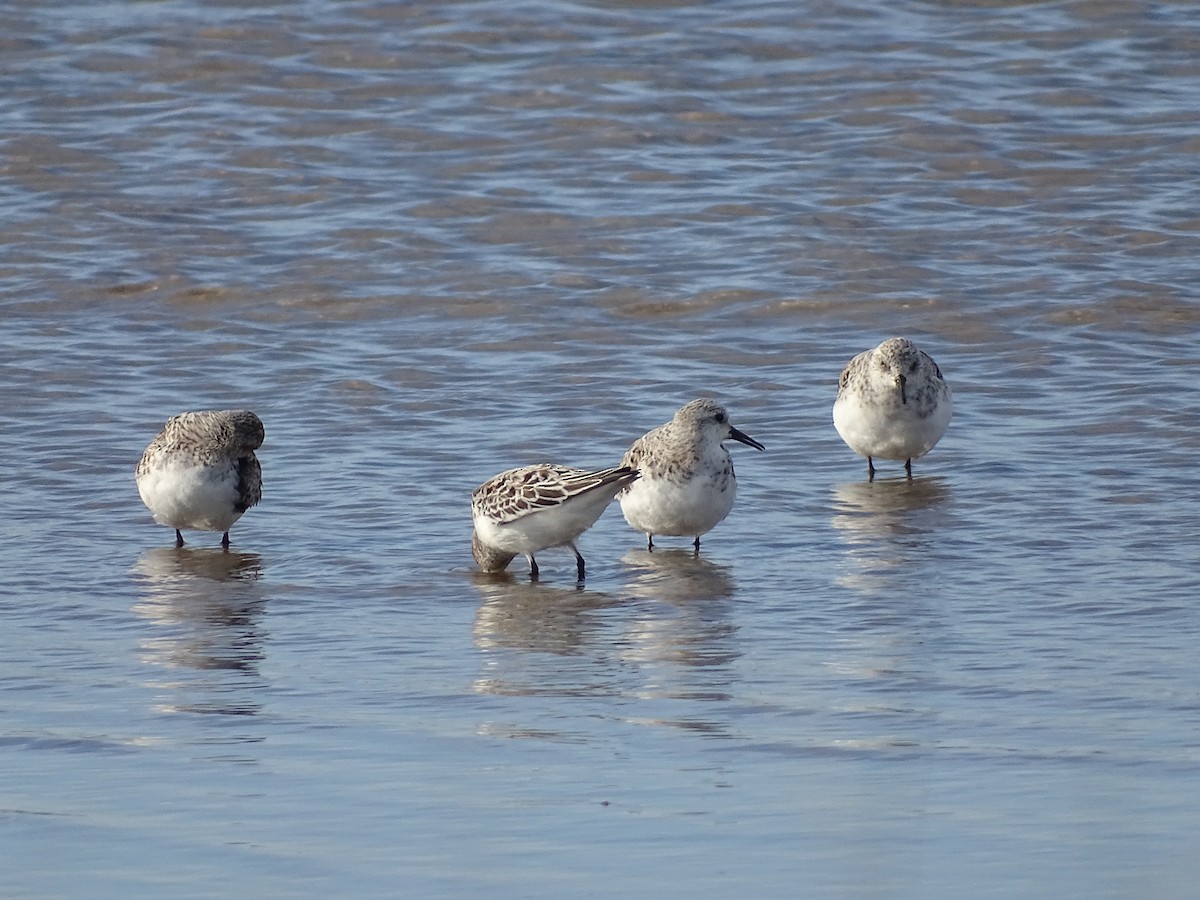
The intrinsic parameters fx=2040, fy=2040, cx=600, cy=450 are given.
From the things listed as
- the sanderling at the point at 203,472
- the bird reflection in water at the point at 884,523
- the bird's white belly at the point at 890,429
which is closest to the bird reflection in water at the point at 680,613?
the bird reflection in water at the point at 884,523

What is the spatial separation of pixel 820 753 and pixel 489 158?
14.8m

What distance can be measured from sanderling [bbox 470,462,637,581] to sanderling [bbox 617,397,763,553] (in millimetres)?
349

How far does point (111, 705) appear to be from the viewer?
8.55 metres

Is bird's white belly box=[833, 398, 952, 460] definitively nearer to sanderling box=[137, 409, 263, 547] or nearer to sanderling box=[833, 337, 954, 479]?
sanderling box=[833, 337, 954, 479]

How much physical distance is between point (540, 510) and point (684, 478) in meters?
0.95

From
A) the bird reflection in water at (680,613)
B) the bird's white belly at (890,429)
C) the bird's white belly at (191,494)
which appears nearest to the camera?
the bird reflection in water at (680,613)

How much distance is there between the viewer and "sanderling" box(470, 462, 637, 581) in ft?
35.8

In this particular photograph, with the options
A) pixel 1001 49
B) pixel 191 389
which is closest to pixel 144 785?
pixel 191 389

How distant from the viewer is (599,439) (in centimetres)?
1393

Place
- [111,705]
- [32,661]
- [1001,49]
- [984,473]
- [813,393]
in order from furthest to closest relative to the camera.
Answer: [1001,49]
[813,393]
[984,473]
[32,661]
[111,705]

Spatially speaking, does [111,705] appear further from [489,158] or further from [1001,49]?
[1001,49]

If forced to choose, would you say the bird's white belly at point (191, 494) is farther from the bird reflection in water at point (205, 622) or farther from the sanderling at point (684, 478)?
the sanderling at point (684, 478)

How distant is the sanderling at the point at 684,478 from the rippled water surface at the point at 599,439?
26cm

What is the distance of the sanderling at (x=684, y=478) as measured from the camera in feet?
37.4
